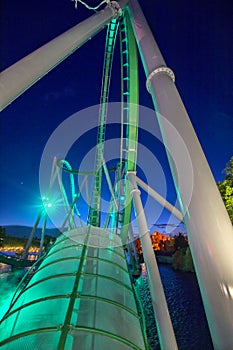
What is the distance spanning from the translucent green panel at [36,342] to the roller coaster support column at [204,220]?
5.41 ft

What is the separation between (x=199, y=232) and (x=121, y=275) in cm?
283

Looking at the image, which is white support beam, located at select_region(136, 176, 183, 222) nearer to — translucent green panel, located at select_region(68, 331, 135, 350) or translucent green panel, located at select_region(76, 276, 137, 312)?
translucent green panel, located at select_region(76, 276, 137, 312)

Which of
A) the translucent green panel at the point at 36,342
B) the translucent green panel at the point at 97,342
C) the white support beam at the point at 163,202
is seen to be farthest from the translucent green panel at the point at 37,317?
the white support beam at the point at 163,202

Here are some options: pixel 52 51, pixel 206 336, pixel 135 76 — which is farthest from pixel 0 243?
pixel 52 51

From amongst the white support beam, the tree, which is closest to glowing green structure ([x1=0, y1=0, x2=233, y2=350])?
the white support beam

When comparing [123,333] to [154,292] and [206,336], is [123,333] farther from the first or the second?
[206,336]

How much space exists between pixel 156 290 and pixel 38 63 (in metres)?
4.42

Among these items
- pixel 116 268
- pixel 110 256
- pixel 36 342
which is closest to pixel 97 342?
pixel 36 342

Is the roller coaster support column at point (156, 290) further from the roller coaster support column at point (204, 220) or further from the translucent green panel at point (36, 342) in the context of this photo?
the roller coaster support column at point (204, 220)

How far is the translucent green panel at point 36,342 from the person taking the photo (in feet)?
6.86

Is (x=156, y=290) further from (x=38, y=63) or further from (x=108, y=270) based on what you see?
(x=38, y=63)

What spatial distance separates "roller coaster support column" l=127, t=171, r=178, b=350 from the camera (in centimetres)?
334

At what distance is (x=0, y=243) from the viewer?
122ft

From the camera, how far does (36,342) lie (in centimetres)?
214
